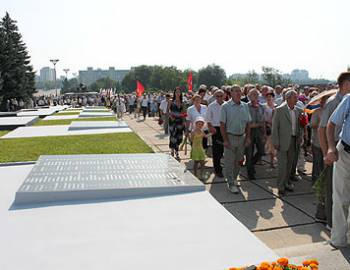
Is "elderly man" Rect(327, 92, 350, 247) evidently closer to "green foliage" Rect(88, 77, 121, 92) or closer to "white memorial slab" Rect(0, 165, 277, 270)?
"white memorial slab" Rect(0, 165, 277, 270)

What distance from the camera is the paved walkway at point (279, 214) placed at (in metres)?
3.69

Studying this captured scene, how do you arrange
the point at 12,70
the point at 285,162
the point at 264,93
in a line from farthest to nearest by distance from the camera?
the point at 12,70
the point at 264,93
the point at 285,162

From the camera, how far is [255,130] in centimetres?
741

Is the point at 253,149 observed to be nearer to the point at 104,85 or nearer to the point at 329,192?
the point at 329,192

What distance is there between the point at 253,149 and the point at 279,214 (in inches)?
89.6

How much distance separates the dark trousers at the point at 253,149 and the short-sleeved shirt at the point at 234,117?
1094mm

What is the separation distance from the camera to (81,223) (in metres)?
3.56

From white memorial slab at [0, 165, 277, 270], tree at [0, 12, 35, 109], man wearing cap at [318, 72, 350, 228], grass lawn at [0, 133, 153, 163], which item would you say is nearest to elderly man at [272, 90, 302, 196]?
man wearing cap at [318, 72, 350, 228]

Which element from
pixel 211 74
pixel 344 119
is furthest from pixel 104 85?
pixel 344 119

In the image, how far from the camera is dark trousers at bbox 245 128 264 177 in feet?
23.1

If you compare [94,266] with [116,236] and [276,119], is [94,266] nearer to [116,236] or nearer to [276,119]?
[116,236]

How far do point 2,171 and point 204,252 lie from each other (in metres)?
4.45

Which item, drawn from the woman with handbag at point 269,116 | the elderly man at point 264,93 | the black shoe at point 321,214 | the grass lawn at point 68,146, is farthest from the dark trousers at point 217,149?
the grass lawn at point 68,146

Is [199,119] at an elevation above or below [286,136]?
above
